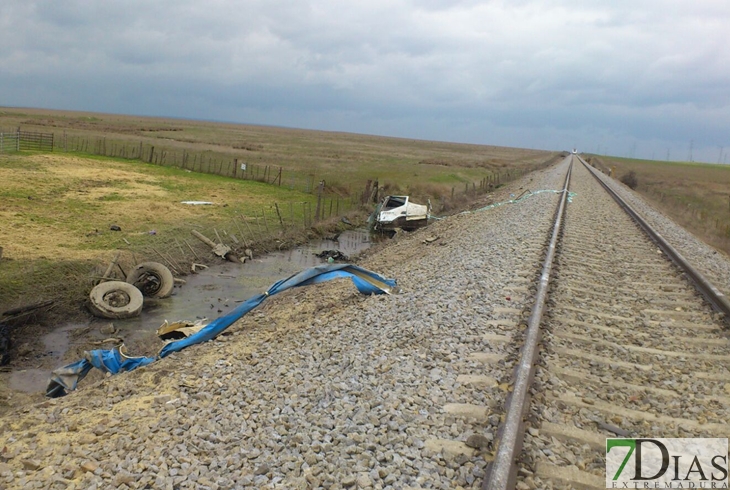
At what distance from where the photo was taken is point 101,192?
26.4 m

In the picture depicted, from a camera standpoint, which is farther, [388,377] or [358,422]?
[388,377]

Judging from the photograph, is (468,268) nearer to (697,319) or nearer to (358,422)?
(697,319)

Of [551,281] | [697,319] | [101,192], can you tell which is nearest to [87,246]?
[101,192]

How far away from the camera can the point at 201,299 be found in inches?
597

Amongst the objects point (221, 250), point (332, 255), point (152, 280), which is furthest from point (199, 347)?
point (332, 255)

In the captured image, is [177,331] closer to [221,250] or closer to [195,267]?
[195,267]

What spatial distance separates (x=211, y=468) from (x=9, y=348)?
29.4 feet

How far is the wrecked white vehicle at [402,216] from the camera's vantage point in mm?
24844
